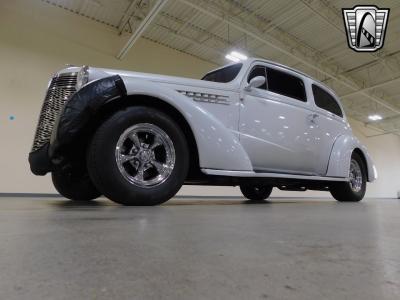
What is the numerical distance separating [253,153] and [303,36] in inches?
335

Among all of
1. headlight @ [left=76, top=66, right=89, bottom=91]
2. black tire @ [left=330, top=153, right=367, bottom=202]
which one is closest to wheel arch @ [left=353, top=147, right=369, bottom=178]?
black tire @ [left=330, top=153, right=367, bottom=202]

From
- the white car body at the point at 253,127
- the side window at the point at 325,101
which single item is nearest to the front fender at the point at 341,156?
the white car body at the point at 253,127

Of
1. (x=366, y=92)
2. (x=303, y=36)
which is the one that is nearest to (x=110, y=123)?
(x=303, y=36)

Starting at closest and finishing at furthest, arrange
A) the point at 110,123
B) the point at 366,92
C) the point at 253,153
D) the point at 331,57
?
the point at 110,123, the point at 253,153, the point at 331,57, the point at 366,92

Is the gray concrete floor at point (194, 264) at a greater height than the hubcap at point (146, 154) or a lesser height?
lesser

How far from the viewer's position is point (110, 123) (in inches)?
92.0

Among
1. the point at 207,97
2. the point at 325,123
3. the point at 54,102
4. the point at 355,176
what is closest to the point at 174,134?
the point at 207,97

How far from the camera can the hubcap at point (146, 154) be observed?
2.41 meters

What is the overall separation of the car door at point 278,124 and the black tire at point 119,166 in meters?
0.87

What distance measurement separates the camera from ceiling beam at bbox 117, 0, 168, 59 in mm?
7018

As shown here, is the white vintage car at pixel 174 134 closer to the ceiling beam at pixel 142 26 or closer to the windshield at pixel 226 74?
the windshield at pixel 226 74

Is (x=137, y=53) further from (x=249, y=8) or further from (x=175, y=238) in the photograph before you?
(x=175, y=238)

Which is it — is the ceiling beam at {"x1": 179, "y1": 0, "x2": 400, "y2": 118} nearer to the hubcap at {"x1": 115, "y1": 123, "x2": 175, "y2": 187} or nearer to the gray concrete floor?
the hubcap at {"x1": 115, "y1": 123, "x2": 175, "y2": 187}

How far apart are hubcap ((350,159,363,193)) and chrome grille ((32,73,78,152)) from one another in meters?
3.92
